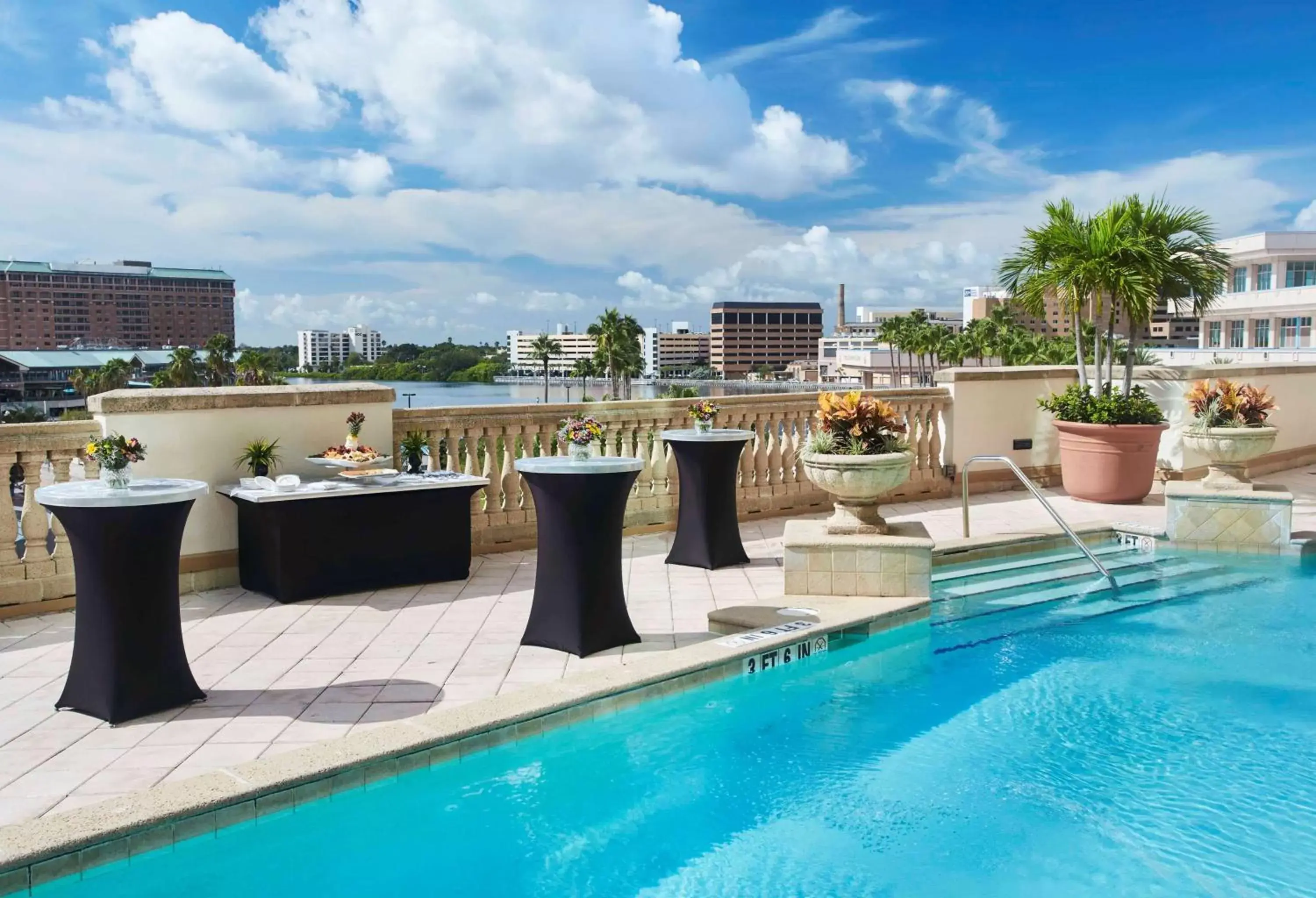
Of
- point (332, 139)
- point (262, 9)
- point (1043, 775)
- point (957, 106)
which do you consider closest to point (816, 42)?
point (957, 106)

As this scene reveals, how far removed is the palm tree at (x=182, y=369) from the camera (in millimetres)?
52500

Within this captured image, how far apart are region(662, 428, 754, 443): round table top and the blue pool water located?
6.69 ft

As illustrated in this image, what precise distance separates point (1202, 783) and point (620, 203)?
23.4 metres

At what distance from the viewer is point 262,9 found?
14.4 meters

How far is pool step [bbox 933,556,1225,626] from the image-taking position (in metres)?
6.07

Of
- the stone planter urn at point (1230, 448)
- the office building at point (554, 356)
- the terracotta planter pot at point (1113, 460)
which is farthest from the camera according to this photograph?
the office building at point (554, 356)

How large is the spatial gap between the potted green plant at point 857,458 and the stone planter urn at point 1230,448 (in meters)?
3.61

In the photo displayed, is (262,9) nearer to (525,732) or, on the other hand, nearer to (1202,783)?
(525,732)

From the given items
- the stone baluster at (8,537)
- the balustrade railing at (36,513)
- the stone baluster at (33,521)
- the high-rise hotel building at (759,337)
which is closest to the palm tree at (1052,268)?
the balustrade railing at (36,513)

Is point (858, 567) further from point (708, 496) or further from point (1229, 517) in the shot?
point (1229, 517)

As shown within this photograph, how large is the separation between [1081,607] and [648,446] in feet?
11.3

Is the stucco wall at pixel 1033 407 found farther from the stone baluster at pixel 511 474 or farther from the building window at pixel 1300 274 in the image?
the building window at pixel 1300 274

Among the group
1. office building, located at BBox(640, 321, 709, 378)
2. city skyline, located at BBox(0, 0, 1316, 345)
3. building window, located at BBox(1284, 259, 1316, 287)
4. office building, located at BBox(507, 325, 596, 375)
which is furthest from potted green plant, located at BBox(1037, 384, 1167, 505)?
office building, located at BBox(640, 321, 709, 378)

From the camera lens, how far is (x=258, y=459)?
20.6 feet
